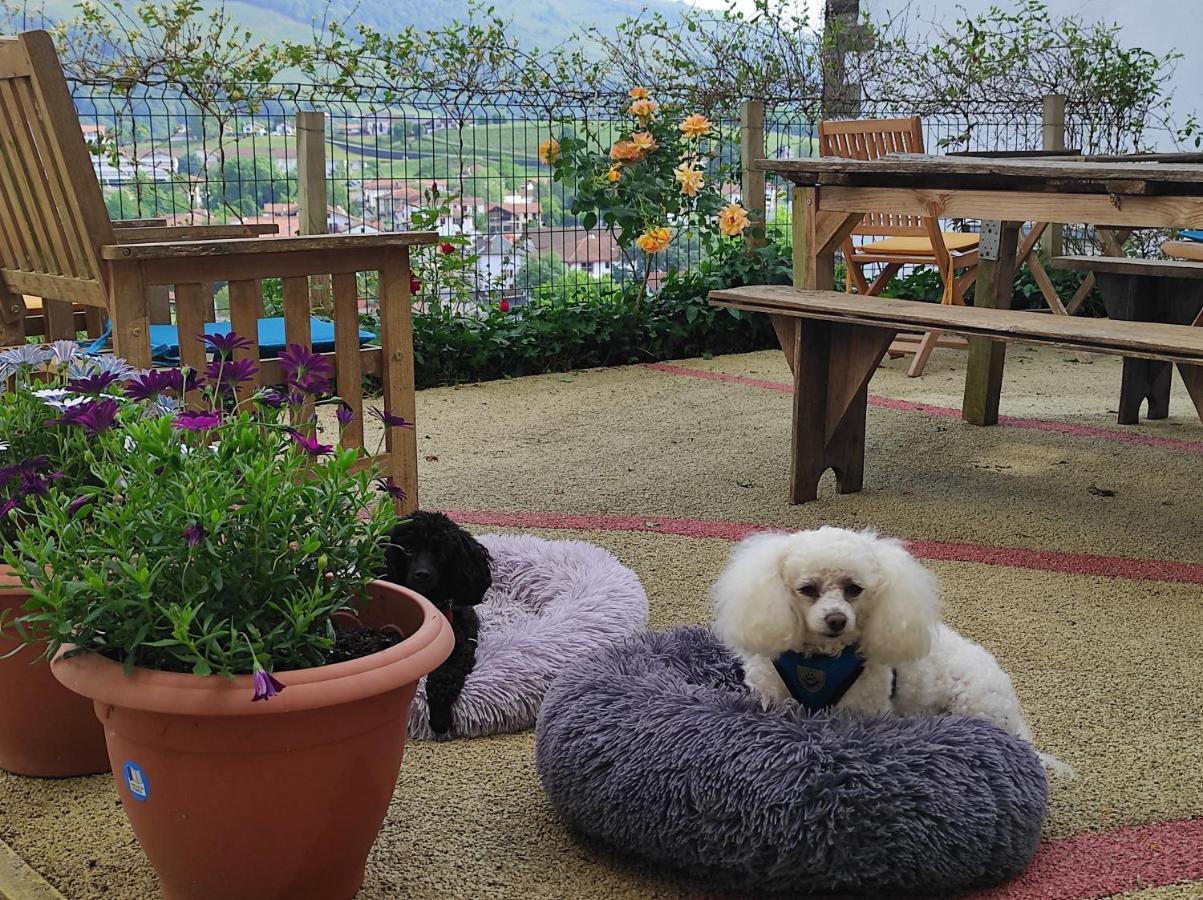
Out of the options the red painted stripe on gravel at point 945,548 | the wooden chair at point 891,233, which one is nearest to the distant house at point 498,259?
the wooden chair at point 891,233

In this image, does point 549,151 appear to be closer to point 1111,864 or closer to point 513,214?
point 513,214

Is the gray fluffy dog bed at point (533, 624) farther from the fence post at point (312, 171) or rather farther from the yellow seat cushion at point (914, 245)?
the yellow seat cushion at point (914, 245)

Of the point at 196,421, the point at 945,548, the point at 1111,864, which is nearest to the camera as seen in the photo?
the point at 196,421

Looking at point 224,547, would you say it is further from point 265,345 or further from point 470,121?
point 470,121

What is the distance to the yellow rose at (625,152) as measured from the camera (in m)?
6.74

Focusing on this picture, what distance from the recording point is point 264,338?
3.69m

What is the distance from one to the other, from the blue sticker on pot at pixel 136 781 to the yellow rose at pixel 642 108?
5547 mm

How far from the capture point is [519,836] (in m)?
2.15

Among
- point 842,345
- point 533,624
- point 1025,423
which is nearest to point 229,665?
point 533,624

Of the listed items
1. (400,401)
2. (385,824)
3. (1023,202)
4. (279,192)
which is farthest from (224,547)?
(279,192)

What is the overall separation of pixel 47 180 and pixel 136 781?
1.98 m

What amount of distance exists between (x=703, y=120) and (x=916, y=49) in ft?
10.8

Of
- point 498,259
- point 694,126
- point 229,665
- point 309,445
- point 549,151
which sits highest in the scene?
point 694,126

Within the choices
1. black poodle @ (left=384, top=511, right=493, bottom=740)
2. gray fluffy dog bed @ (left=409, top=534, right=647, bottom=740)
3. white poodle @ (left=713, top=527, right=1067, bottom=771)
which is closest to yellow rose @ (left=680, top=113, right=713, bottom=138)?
gray fluffy dog bed @ (left=409, top=534, right=647, bottom=740)
